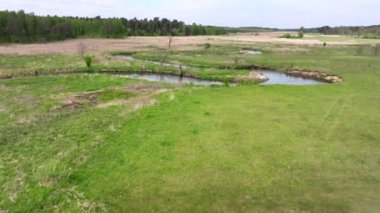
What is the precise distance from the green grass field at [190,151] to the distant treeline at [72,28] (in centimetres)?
6667

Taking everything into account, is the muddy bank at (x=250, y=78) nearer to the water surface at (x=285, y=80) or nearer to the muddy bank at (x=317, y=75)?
the water surface at (x=285, y=80)

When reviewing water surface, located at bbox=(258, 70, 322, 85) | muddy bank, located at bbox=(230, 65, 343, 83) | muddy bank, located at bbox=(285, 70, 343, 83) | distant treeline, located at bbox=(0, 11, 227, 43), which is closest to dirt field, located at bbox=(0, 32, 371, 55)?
distant treeline, located at bbox=(0, 11, 227, 43)

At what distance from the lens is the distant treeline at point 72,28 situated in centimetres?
9100

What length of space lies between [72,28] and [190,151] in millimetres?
102921

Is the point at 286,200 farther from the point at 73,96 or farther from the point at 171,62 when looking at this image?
the point at 171,62

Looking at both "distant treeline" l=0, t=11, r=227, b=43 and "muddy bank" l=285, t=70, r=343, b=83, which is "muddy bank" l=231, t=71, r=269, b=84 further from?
"distant treeline" l=0, t=11, r=227, b=43

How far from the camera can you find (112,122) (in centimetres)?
2225

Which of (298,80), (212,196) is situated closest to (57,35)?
(298,80)

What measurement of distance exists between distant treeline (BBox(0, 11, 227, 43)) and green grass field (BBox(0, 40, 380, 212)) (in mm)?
66670

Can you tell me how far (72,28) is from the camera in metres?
111

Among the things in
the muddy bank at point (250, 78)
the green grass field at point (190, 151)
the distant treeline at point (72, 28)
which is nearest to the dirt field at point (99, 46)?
the distant treeline at point (72, 28)

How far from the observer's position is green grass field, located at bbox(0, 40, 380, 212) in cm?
1284

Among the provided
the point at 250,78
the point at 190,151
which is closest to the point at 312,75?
the point at 250,78

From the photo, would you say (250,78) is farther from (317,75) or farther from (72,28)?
(72,28)
